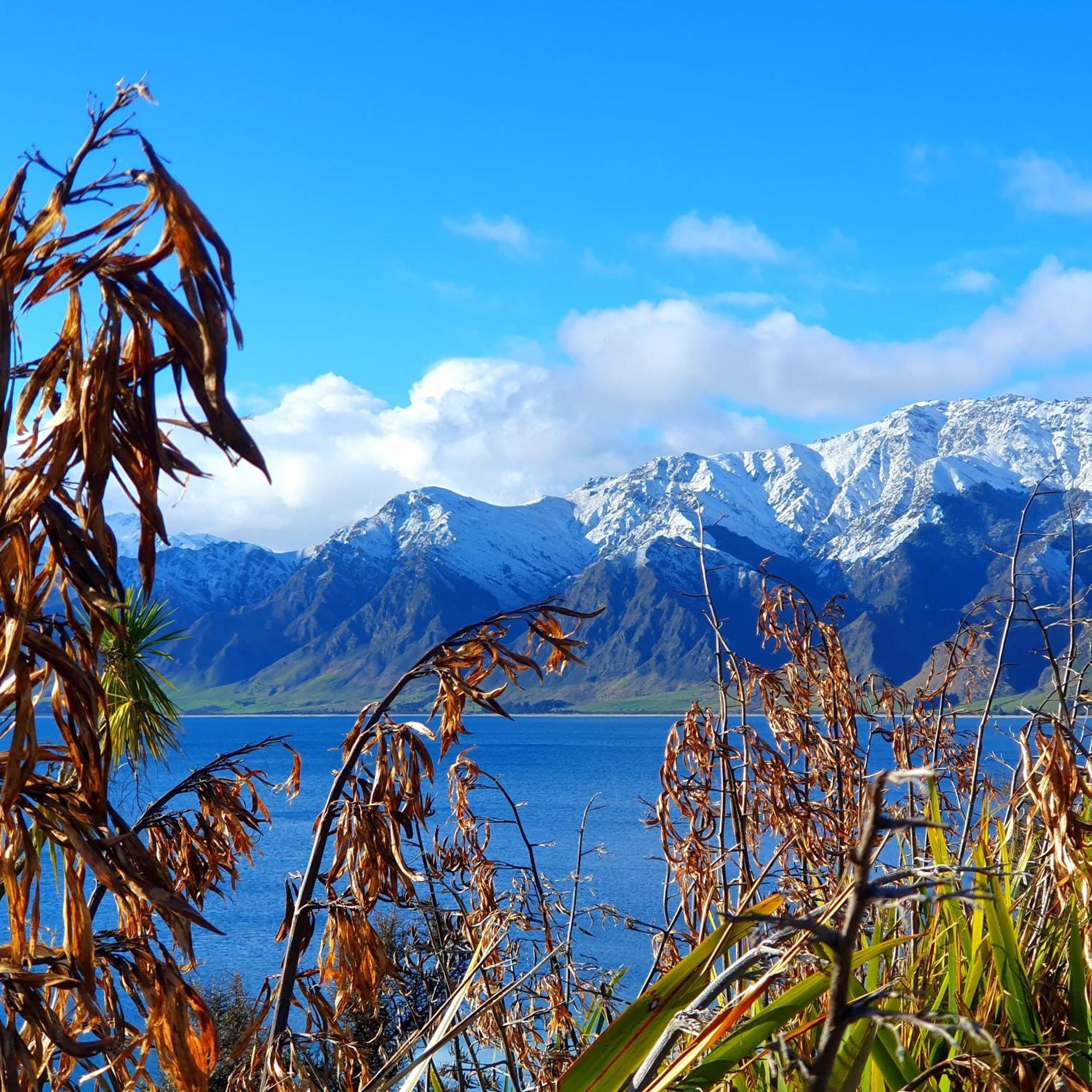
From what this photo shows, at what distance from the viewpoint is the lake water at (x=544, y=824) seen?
110 feet

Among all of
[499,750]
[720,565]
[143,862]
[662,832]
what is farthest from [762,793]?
[499,750]

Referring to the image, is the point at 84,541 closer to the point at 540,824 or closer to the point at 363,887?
the point at 363,887

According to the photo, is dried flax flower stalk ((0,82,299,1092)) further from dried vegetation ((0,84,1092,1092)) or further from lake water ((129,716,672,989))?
lake water ((129,716,672,989))

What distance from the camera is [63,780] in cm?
266

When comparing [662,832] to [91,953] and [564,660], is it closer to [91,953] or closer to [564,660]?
Result: [564,660]

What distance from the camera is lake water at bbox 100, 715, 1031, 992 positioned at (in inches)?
1319

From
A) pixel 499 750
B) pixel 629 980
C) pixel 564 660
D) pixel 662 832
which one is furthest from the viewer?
pixel 499 750

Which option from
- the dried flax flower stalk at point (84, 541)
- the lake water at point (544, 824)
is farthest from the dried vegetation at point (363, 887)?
the lake water at point (544, 824)

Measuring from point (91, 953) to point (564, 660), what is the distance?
4.74 feet

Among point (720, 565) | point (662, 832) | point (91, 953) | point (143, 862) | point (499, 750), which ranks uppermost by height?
point (720, 565)

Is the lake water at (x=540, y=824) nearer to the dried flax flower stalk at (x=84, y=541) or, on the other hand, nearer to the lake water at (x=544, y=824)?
the lake water at (x=544, y=824)

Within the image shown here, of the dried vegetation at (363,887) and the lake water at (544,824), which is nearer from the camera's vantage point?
the dried vegetation at (363,887)

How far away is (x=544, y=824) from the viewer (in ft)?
181

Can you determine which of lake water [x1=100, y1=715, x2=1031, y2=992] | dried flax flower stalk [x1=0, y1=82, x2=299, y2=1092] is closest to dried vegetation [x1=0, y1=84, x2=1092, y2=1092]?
dried flax flower stalk [x1=0, y1=82, x2=299, y2=1092]
